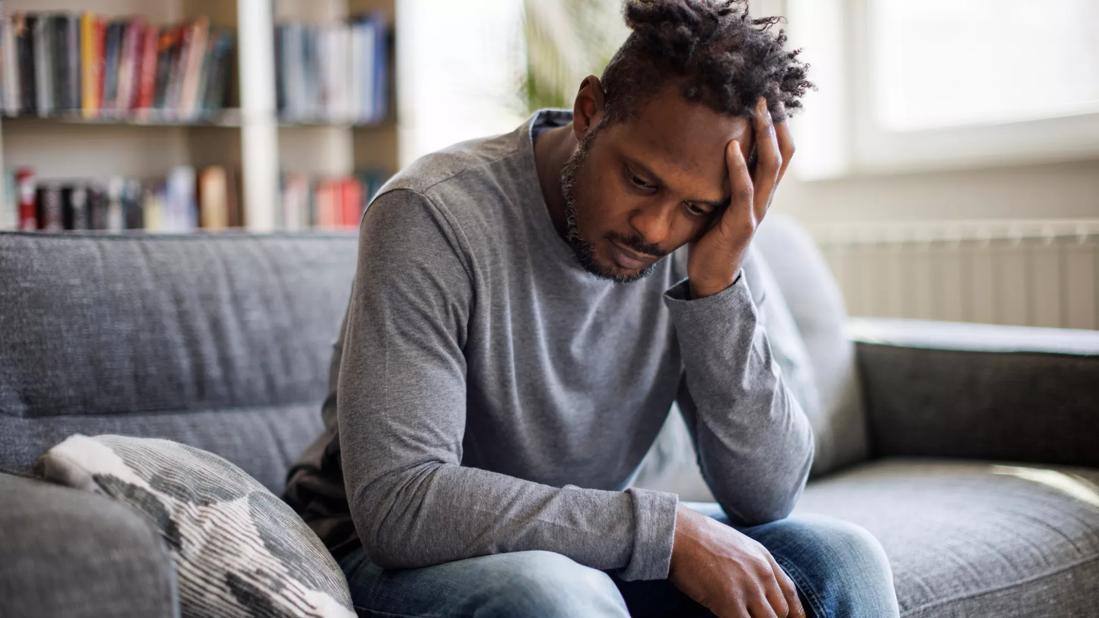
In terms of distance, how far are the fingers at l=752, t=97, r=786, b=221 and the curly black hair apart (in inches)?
0.7

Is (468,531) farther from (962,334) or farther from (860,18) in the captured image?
(860,18)

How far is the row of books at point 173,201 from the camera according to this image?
2912 mm

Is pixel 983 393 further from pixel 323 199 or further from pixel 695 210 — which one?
pixel 323 199

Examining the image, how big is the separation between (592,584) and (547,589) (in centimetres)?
6

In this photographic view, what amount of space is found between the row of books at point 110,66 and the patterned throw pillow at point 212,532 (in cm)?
220

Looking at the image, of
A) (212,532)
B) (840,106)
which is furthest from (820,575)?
(840,106)

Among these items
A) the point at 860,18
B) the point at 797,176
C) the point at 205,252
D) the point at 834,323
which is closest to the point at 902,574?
the point at 834,323

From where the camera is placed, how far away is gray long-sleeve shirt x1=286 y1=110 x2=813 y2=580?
39.1 inches

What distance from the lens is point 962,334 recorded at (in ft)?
6.27

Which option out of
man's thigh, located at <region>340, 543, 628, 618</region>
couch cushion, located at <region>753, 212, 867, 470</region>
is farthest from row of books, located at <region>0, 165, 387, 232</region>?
man's thigh, located at <region>340, 543, 628, 618</region>

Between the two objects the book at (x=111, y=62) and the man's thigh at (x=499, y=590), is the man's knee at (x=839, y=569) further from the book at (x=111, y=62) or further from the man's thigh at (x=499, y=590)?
the book at (x=111, y=62)

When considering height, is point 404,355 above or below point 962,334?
above

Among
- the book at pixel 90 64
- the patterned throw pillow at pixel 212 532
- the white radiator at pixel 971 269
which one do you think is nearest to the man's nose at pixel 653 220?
the patterned throw pillow at pixel 212 532

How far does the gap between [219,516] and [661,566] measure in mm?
416
